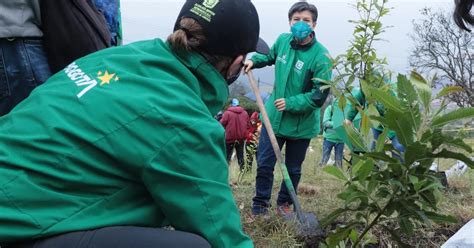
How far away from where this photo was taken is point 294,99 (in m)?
3.49

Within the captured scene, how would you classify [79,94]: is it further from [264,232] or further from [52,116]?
[264,232]

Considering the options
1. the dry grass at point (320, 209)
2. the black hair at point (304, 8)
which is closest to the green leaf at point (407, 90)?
the dry grass at point (320, 209)

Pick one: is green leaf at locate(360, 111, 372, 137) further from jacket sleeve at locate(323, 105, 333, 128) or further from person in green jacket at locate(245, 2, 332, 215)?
jacket sleeve at locate(323, 105, 333, 128)

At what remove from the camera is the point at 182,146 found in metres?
1.34

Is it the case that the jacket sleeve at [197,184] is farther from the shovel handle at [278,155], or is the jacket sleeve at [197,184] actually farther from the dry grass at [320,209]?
the shovel handle at [278,155]

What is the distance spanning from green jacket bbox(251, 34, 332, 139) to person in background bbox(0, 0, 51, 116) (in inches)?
76.5

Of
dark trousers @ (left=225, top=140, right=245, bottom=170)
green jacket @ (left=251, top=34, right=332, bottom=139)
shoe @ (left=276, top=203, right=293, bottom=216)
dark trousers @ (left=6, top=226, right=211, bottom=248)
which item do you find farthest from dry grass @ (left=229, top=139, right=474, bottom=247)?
dark trousers @ (left=225, top=140, right=245, bottom=170)

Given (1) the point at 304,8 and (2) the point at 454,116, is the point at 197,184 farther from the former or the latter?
(1) the point at 304,8

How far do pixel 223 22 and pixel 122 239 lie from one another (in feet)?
2.25

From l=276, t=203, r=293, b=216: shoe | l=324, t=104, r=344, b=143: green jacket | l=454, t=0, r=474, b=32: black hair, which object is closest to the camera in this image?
l=454, t=0, r=474, b=32: black hair

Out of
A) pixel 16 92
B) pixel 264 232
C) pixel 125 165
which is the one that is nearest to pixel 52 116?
pixel 125 165

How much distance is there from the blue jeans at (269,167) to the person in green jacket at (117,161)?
6.78 feet

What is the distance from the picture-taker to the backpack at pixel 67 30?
190 cm

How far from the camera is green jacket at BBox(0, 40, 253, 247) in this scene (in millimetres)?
1310
